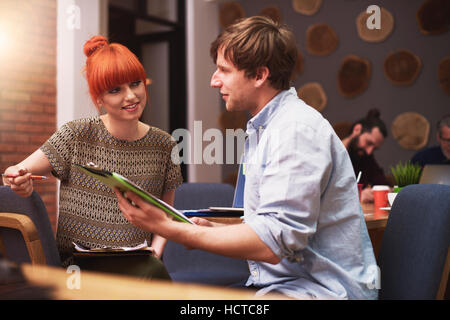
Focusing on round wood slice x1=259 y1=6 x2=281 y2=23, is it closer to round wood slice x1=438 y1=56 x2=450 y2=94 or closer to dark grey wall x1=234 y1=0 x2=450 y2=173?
dark grey wall x1=234 y1=0 x2=450 y2=173

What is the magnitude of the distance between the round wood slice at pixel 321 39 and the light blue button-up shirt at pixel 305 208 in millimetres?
4222

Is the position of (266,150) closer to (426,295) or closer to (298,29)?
(426,295)

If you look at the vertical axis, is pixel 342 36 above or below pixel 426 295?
above

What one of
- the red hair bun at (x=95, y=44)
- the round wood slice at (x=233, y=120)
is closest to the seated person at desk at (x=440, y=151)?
the round wood slice at (x=233, y=120)

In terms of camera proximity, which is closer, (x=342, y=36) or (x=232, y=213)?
(x=232, y=213)

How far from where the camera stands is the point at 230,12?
5.93 m

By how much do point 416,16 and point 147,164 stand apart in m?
3.88

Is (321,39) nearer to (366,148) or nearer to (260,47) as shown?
(366,148)

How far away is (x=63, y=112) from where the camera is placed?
166 inches

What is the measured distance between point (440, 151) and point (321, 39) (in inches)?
72.0

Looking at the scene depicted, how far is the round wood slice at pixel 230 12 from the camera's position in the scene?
19.3ft

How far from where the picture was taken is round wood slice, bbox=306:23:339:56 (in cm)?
516
